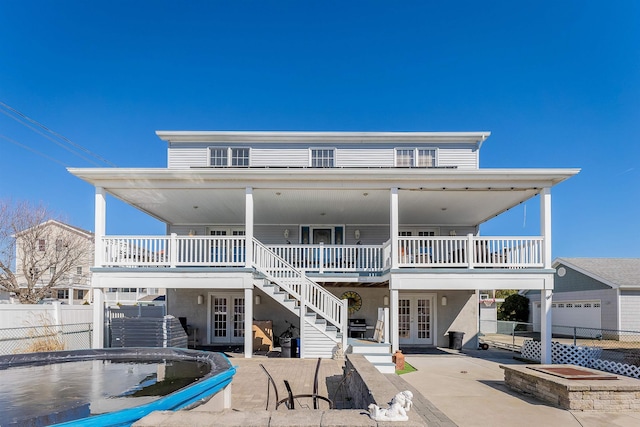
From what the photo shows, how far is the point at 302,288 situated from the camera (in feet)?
37.1

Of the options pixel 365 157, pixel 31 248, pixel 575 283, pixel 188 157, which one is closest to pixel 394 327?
pixel 365 157

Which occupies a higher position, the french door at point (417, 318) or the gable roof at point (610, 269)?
the gable roof at point (610, 269)

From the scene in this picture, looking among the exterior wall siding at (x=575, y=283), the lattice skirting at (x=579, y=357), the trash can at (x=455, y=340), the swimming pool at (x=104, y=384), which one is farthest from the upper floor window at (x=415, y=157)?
the exterior wall siding at (x=575, y=283)

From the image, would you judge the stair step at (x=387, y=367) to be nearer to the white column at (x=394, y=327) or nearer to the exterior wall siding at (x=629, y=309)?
the white column at (x=394, y=327)

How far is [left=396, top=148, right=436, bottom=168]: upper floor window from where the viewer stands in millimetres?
16141

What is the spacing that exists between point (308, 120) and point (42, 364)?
54.2 feet

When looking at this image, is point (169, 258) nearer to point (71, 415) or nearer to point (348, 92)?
point (71, 415)

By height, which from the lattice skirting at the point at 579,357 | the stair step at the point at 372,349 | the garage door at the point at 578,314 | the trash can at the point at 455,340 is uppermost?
the stair step at the point at 372,349

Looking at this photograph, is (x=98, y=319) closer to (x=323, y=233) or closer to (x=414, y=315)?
(x=323, y=233)

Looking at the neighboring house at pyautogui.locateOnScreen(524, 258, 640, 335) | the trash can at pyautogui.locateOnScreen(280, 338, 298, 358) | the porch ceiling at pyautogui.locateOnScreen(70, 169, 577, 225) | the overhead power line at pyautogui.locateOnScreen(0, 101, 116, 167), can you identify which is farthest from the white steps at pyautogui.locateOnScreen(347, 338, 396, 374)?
the neighboring house at pyautogui.locateOnScreen(524, 258, 640, 335)

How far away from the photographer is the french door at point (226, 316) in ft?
49.2

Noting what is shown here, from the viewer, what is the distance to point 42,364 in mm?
7840

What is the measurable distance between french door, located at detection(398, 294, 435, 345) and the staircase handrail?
4301 millimetres

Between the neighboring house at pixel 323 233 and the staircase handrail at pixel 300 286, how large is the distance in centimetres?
4
